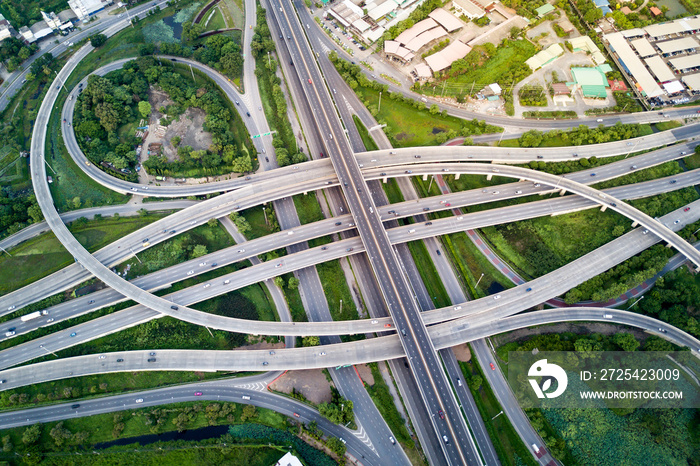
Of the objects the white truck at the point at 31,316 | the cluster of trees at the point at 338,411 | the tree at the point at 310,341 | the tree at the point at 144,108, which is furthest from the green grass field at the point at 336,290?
the tree at the point at 144,108

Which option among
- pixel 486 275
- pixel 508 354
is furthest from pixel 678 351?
pixel 486 275

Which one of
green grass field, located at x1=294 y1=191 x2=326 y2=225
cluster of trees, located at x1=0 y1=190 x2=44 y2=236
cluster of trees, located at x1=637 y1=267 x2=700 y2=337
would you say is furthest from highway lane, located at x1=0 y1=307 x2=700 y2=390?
cluster of trees, located at x1=0 y1=190 x2=44 y2=236

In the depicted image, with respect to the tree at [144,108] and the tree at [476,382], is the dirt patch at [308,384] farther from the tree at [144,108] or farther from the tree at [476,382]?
the tree at [144,108]

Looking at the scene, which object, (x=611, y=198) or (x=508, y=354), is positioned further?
(x=611, y=198)

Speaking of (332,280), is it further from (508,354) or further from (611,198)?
(611,198)

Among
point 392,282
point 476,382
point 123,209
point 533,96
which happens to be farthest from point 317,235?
point 533,96
